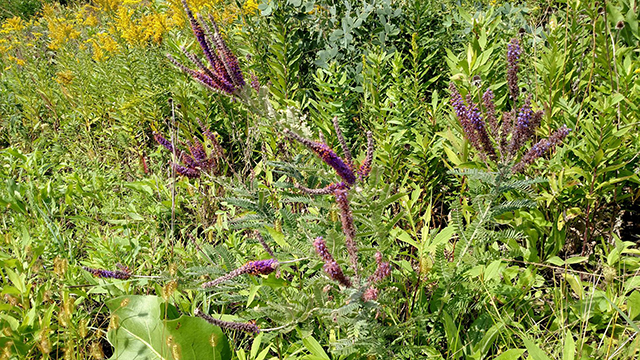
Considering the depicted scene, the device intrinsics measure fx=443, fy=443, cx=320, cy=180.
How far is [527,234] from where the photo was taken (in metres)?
1.73

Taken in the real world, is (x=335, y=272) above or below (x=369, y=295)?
above

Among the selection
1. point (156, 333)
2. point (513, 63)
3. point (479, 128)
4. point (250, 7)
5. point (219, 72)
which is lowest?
point (156, 333)

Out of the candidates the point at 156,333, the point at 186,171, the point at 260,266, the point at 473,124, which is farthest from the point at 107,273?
the point at 473,124

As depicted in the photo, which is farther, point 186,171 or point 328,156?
point 186,171

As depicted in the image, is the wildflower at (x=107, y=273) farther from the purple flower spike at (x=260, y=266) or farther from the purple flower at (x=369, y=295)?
the purple flower at (x=369, y=295)

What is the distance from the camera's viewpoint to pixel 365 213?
1340mm

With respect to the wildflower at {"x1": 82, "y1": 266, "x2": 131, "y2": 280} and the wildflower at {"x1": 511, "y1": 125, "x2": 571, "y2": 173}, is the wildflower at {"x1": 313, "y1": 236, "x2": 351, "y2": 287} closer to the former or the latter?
the wildflower at {"x1": 511, "y1": 125, "x2": 571, "y2": 173}

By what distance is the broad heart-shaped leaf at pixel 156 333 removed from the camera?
1432 mm

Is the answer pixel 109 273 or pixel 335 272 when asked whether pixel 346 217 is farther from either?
pixel 109 273

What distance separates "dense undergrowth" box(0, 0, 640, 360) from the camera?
1.33 meters

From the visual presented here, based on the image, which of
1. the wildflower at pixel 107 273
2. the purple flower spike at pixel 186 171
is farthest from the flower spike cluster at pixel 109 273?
the purple flower spike at pixel 186 171

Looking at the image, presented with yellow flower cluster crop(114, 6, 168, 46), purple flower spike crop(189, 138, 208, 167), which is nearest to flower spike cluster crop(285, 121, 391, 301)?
purple flower spike crop(189, 138, 208, 167)

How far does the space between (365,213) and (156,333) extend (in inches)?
32.4

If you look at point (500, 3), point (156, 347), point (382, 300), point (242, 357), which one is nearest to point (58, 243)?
point (156, 347)
